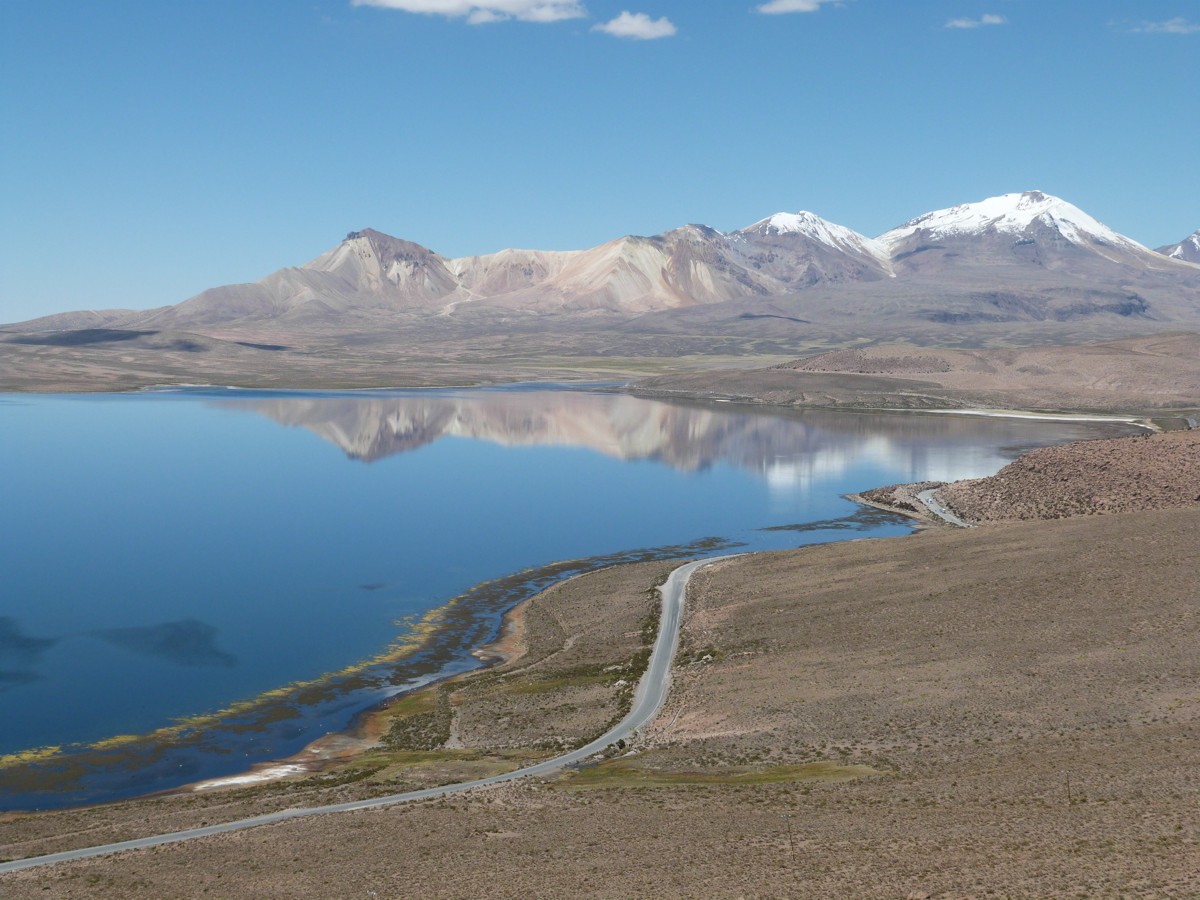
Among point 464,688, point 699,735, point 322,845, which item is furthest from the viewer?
point 464,688

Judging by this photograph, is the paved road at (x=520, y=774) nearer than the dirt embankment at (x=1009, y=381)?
Yes

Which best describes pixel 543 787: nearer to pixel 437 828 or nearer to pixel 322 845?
pixel 437 828

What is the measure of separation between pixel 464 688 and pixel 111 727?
12201 millimetres

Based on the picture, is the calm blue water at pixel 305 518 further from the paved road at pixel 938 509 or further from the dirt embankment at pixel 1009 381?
the dirt embankment at pixel 1009 381

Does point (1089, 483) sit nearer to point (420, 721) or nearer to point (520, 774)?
point (420, 721)

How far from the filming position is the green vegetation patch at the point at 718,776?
101 ft

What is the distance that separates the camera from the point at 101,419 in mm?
145500

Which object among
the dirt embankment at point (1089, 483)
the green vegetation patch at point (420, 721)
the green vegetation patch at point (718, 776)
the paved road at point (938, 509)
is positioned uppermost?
the dirt embankment at point (1089, 483)

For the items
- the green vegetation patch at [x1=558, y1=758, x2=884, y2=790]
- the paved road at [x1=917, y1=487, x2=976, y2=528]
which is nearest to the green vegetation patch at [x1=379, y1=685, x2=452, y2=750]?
the green vegetation patch at [x1=558, y1=758, x2=884, y2=790]

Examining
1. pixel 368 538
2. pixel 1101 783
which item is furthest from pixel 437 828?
pixel 368 538

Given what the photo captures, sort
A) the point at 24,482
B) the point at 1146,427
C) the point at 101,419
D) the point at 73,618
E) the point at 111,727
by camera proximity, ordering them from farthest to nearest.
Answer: the point at 101,419
the point at 1146,427
the point at 24,482
the point at 73,618
the point at 111,727

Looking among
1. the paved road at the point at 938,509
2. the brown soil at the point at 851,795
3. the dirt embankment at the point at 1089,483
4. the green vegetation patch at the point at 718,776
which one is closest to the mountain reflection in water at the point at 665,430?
the paved road at the point at 938,509

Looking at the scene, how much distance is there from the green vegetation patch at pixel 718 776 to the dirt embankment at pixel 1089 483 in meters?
46.7

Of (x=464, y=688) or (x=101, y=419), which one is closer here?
(x=464, y=688)
